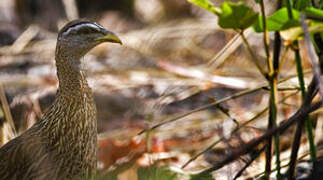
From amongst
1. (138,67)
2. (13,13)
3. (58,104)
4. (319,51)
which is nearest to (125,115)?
(138,67)

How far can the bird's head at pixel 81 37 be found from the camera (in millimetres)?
2504

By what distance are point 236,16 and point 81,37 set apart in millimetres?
978

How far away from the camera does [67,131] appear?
8.44 ft

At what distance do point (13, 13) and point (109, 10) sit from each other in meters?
1.06

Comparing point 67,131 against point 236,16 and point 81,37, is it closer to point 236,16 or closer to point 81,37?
point 81,37

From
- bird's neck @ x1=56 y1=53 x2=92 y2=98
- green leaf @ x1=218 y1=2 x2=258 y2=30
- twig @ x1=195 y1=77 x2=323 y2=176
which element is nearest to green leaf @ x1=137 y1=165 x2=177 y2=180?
twig @ x1=195 y1=77 x2=323 y2=176

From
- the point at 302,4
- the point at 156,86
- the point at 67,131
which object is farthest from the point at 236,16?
the point at 156,86

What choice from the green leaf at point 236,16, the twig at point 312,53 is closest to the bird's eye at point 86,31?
the green leaf at point 236,16

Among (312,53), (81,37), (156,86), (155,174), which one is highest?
(312,53)

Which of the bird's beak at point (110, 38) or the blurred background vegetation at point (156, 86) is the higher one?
the bird's beak at point (110, 38)

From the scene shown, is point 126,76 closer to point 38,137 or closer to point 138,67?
point 138,67

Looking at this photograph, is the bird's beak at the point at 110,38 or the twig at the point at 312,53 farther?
the bird's beak at the point at 110,38

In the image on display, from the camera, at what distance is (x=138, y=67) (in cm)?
464

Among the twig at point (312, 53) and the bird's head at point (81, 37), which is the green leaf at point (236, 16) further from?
the bird's head at point (81, 37)
